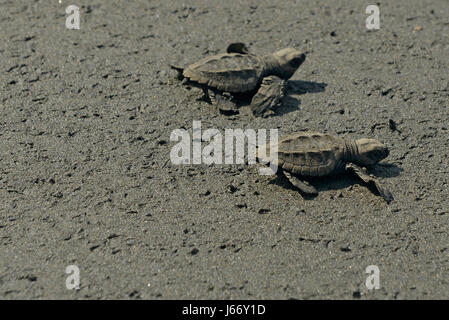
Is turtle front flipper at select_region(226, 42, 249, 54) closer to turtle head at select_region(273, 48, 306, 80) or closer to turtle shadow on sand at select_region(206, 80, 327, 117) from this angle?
turtle head at select_region(273, 48, 306, 80)

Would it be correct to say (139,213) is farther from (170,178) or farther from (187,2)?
(187,2)

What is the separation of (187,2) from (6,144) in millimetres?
2166

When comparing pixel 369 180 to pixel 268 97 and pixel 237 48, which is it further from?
pixel 237 48

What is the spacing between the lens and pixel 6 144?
3.80 m

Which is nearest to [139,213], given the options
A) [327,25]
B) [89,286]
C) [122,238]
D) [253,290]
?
[122,238]

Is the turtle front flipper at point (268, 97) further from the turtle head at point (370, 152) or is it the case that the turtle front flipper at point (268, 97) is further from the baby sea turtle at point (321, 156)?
the turtle head at point (370, 152)

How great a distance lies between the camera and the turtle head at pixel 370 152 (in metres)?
3.47

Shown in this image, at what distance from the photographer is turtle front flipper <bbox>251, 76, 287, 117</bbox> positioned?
402 centimetres

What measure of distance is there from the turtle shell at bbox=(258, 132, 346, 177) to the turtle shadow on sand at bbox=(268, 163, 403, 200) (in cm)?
8

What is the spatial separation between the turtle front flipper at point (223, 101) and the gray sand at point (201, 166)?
59 millimetres

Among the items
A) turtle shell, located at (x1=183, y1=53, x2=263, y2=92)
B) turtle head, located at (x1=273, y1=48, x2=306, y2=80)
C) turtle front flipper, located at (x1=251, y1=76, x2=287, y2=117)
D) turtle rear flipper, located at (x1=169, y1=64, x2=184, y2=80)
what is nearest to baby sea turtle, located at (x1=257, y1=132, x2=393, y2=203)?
turtle front flipper, located at (x1=251, y1=76, x2=287, y2=117)

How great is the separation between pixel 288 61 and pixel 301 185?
1.27 meters

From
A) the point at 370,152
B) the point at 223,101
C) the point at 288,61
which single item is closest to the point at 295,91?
the point at 288,61

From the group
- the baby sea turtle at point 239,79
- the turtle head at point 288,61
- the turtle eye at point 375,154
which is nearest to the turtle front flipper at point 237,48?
the baby sea turtle at point 239,79
